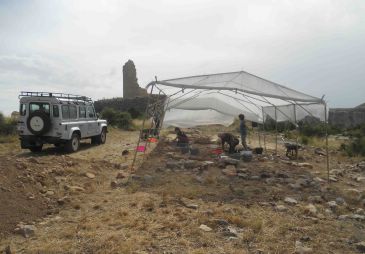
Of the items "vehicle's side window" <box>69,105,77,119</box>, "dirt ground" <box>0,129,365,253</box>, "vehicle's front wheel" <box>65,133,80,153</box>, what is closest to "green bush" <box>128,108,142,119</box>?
"vehicle's side window" <box>69,105,77,119</box>

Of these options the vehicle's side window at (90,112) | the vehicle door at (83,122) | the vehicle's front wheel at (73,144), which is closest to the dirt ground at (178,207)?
the vehicle's front wheel at (73,144)

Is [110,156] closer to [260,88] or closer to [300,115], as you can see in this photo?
[260,88]

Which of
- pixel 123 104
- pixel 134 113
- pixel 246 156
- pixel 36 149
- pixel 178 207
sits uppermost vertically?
pixel 123 104

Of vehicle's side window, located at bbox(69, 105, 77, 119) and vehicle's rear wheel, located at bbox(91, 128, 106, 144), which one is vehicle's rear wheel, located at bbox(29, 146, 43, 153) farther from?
vehicle's rear wheel, located at bbox(91, 128, 106, 144)

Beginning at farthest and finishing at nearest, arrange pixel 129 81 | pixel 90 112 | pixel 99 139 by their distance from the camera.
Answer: pixel 129 81
pixel 99 139
pixel 90 112

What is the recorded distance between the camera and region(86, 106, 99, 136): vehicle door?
16594 mm

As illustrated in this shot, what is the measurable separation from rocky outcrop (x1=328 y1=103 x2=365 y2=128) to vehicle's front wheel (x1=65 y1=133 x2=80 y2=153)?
20.9 metres

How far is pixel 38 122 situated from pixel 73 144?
168 cm

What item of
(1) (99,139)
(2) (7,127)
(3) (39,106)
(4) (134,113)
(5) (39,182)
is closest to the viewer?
(5) (39,182)

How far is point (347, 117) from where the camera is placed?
29.2m

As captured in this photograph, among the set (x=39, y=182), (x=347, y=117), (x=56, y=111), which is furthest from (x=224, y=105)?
(x=347, y=117)

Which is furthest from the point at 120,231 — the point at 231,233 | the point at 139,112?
the point at 139,112

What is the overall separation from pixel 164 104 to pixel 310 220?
1098cm

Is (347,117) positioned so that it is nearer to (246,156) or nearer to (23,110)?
(246,156)
